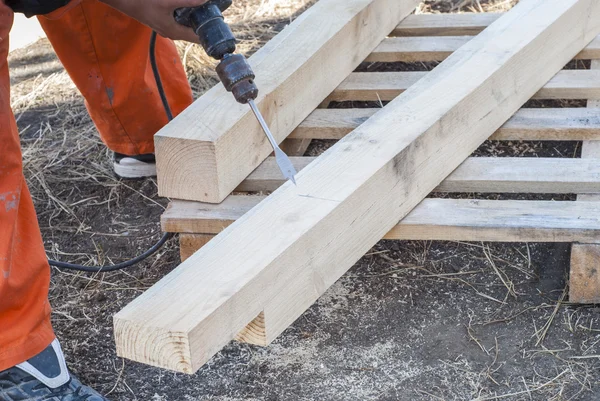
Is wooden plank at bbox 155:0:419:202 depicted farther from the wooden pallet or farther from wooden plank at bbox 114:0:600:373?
wooden plank at bbox 114:0:600:373

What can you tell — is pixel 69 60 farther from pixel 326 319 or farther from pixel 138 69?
pixel 326 319

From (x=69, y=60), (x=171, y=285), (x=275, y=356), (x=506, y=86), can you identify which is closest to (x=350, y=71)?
(x=506, y=86)

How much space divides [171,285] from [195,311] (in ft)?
0.45

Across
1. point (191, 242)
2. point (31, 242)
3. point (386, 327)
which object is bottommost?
point (386, 327)

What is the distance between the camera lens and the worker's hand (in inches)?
76.3

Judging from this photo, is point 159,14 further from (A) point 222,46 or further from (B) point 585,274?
(B) point 585,274

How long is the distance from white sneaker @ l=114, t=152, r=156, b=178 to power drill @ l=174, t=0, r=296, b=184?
1137mm

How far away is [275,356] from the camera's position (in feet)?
6.92

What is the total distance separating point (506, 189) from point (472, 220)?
0.71 feet

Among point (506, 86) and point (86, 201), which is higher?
point (506, 86)

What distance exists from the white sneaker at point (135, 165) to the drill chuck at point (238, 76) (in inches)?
47.2

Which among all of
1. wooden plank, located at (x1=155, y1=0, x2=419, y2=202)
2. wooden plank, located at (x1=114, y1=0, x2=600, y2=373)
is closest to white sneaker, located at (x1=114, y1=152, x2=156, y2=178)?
wooden plank, located at (x1=155, y1=0, x2=419, y2=202)

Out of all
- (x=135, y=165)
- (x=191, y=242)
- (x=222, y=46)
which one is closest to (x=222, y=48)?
(x=222, y=46)

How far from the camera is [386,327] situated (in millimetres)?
2164
